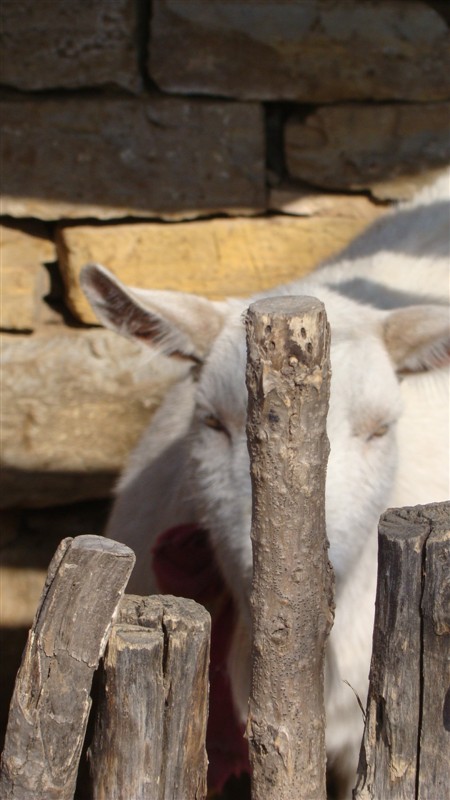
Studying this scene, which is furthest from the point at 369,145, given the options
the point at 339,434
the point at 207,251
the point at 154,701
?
the point at 154,701

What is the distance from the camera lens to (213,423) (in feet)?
10.1

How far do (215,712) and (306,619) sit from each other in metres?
1.58

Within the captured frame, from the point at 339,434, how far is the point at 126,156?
2.08 meters

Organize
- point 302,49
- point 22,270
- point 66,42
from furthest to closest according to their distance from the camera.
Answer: point 22,270
point 302,49
point 66,42

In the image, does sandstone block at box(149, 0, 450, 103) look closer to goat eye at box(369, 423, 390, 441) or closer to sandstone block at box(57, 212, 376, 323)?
sandstone block at box(57, 212, 376, 323)

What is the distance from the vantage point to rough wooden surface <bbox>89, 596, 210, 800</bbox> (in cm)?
197

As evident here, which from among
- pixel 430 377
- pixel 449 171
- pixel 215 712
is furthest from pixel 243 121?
pixel 215 712

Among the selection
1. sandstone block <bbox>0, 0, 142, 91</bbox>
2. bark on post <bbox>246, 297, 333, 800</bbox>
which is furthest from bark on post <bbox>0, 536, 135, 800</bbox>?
sandstone block <bbox>0, 0, 142, 91</bbox>

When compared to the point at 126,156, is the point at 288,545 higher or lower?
lower

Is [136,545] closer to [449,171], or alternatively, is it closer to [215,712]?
[215,712]

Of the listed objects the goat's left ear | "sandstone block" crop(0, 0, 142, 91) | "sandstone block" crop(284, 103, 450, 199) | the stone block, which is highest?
"sandstone block" crop(0, 0, 142, 91)

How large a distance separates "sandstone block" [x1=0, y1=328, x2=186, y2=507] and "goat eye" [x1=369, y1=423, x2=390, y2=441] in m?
1.67

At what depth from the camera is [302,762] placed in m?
2.03

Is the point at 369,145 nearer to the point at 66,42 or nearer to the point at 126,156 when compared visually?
the point at 126,156
